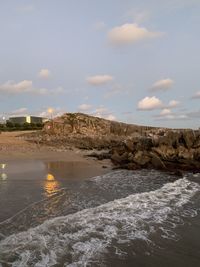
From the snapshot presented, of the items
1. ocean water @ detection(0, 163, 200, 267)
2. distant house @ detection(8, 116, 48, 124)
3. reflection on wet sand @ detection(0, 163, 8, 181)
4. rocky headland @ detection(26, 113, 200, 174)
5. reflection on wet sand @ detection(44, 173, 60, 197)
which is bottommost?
ocean water @ detection(0, 163, 200, 267)

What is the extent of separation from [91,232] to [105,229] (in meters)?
0.34

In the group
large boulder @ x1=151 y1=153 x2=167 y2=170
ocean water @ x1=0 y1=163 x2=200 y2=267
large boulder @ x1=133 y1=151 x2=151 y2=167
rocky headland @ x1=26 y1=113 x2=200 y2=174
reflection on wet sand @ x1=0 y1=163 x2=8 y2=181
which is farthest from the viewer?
large boulder @ x1=133 y1=151 x2=151 y2=167

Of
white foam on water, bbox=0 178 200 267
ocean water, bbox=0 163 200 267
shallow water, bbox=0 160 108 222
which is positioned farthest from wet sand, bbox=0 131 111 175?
white foam on water, bbox=0 178 200 267

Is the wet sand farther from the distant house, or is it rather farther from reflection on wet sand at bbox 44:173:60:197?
the distant house

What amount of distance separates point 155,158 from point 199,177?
3.66 metres

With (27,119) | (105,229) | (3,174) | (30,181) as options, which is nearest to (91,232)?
(105,229)

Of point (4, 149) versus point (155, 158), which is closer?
→ point (155, 158)

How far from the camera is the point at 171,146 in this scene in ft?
63.4

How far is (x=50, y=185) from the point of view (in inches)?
469

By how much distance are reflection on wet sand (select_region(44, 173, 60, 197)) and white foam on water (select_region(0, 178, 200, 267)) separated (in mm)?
2192

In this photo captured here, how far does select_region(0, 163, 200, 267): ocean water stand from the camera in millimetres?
5500

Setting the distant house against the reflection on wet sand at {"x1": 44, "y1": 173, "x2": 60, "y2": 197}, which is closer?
the reflection on wet sand at {"x1": 44, "y1": 173, "x2": 60, "y2": 197}

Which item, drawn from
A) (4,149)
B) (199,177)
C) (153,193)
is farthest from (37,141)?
(153,193)

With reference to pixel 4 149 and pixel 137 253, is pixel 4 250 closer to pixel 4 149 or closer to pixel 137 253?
pixel 137 253
